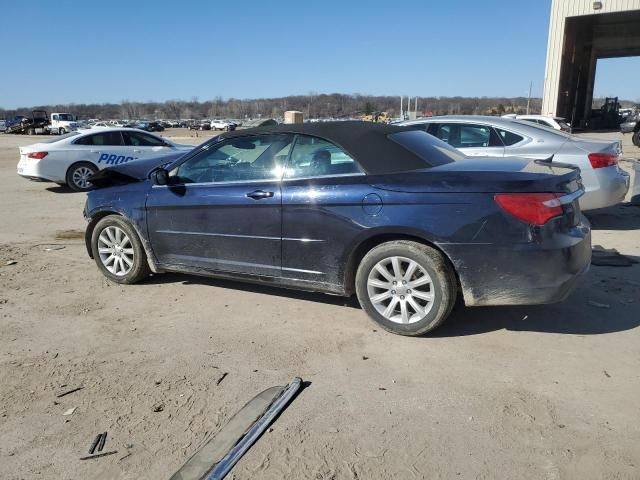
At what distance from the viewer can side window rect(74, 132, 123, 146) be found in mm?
12469

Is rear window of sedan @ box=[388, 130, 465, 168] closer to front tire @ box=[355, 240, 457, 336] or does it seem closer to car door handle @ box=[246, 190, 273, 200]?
front tire @ box=[355, 240, 457, 336]

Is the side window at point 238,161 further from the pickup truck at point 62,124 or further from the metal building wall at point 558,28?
the pickup truck at point 62,124

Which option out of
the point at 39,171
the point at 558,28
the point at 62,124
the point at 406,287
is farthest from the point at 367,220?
the point at 62,124

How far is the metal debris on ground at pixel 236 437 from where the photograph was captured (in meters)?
2.58

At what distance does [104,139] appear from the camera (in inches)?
498

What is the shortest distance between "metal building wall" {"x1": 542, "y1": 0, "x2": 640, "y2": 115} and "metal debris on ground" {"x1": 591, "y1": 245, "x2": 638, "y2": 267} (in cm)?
2441

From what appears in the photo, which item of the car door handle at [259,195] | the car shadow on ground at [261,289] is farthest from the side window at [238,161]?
the car shadow on ground at [261,289]

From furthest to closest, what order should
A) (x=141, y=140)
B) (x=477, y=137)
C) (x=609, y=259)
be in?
(x=141, y=140) → (x=477, y=137) → (x=609, y=259)

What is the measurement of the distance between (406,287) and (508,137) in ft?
14.2

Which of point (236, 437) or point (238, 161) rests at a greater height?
point (238, 161)

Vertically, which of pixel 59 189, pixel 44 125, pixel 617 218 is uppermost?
pixel 44 125

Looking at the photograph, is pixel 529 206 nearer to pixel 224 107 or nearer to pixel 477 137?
pixel 477 137

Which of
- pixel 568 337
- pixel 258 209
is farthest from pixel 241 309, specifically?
pixel 568 337

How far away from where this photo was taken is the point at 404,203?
12.7 feet
